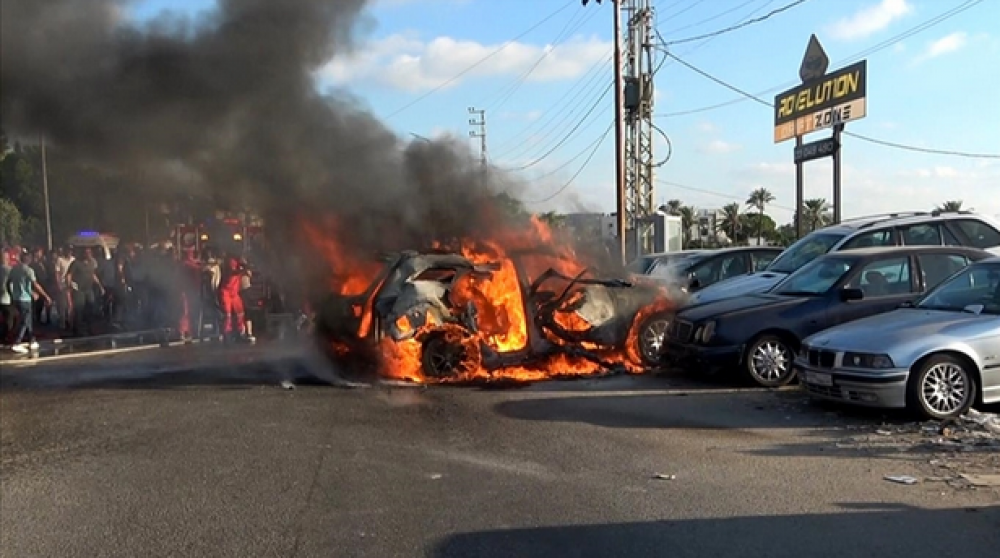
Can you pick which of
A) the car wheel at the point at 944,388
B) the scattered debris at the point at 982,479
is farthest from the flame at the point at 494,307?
the scattered debris at the point at 982,479

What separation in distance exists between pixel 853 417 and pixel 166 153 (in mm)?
8713

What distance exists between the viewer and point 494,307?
10.9 meters

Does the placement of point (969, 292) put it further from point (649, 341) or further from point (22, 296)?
point (22, 296)

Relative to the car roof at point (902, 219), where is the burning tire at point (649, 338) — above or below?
below

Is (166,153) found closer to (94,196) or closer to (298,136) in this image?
(298,136)

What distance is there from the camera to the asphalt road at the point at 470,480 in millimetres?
4855

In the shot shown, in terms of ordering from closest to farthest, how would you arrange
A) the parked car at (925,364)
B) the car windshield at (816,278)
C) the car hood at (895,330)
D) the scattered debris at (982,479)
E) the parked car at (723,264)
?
the scattered debris at (982,479)
the parked car at (925,364)
the car hood at (895,330)
the car windshield at (816,278)
the parked car at (723,264)

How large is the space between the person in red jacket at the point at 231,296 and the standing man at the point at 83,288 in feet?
13.6

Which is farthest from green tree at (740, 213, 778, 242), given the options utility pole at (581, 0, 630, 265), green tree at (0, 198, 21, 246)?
green tree at (0, 198, 21, 246)

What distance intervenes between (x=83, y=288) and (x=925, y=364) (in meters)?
16.2

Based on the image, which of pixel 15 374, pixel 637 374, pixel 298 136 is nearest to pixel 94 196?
pixel 15 374

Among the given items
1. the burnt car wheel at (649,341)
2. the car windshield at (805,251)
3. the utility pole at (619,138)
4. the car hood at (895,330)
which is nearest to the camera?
the car hood at (895,330)

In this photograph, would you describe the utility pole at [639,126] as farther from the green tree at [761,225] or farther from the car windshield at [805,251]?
the green tree at [761,225]

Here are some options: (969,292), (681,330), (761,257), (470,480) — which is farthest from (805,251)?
(470,480)
